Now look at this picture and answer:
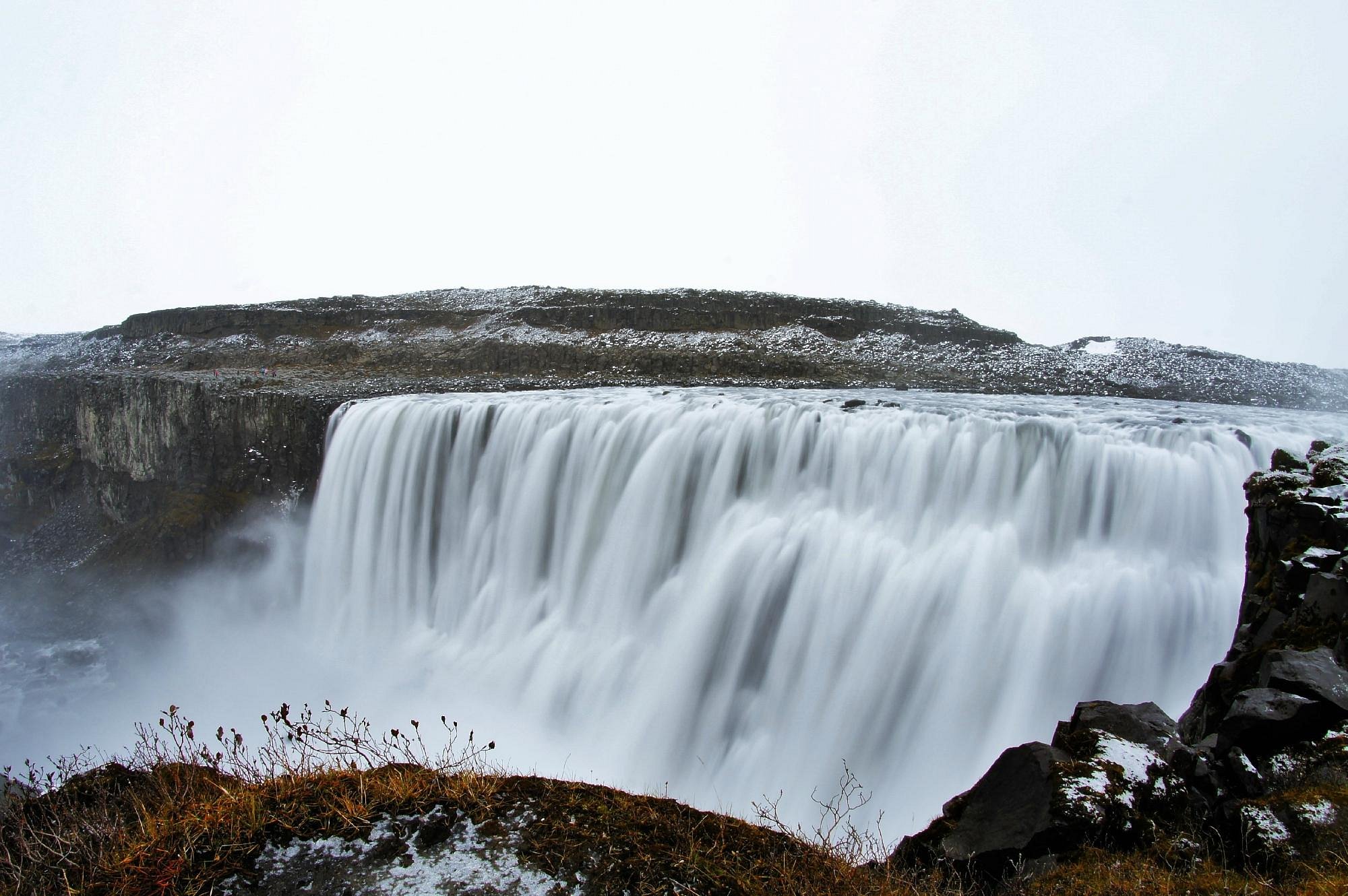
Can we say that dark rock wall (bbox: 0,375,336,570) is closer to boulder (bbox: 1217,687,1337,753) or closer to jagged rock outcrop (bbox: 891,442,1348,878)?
jagged rock outcrop (bbox: 891,442,1348,878)

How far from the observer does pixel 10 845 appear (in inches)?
137

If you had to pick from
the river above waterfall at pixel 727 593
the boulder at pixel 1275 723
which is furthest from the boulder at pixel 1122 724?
the river above waterfall at pixel 727 593

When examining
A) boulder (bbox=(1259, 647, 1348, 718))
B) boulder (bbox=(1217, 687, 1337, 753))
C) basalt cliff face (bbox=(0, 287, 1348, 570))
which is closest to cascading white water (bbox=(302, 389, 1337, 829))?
boulder (bbox=(1259, 647, 1348, 718))

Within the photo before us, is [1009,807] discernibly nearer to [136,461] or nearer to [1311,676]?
[1311,676]

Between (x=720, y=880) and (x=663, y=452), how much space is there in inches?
418

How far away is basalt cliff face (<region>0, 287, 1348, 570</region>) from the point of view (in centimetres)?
2161

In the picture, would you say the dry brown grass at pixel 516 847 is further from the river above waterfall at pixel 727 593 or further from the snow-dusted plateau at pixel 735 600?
the river above waterfall at pixel 727 593

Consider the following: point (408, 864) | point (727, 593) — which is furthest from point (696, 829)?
point (727, 593)

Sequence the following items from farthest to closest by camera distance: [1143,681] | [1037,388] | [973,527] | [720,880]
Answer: [1037,388] < [973,527] < [1143,681] < [720,880]

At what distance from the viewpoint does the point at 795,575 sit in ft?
34.2

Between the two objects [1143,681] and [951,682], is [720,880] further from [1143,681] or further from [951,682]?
[1143,681]

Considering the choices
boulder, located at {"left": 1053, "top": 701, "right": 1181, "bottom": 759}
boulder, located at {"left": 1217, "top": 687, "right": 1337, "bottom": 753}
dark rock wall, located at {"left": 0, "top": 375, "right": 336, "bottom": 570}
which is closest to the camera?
boulder, located at {"left": 1217, "top": 687, "right": 1337, "bottom": 753}

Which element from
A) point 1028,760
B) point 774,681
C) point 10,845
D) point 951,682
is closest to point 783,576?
point 774,681

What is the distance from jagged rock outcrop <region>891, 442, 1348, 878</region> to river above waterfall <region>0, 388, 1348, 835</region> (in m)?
3.45
